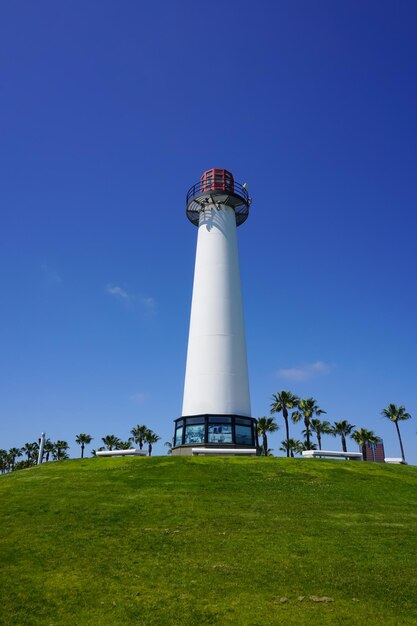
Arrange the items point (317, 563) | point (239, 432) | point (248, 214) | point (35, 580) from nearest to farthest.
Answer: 1. point (35, 580)
2. point (317, 563)
3. point (239, 432)
4. point (248, 214)

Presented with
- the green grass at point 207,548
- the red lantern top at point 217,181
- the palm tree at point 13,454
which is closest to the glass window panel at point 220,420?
the green grass at point 207,548

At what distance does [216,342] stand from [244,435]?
6.87m

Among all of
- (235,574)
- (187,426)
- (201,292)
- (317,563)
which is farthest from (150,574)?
(201,292)

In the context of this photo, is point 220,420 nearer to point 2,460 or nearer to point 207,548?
point 207,548

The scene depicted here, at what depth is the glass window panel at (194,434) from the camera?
99.6 feet

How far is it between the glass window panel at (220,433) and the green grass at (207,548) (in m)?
8.68

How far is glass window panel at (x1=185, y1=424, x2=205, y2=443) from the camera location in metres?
30.3

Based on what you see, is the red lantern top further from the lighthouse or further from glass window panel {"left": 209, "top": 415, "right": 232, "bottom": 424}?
glass window panel {"left": 209, "top": 415, "right": 232, "bottom": 424}

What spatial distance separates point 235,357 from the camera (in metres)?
32.6

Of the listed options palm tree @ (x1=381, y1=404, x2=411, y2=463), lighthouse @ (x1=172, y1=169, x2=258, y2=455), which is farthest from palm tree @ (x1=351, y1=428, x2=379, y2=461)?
lighthouse @ (x1=172, y1=169, x2=258, y2=455)

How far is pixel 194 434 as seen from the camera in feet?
100

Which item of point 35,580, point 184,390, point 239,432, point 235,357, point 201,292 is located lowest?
point 35,580

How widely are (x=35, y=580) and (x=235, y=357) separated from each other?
23.2 meters

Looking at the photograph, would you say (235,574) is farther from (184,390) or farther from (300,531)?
(184,390)
